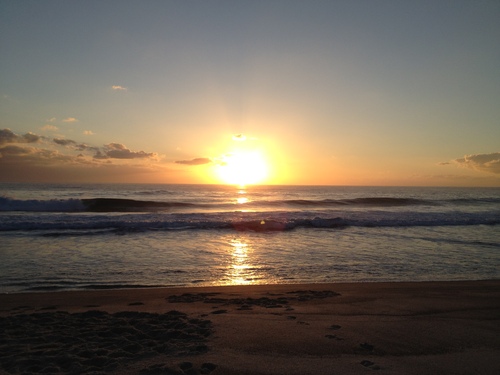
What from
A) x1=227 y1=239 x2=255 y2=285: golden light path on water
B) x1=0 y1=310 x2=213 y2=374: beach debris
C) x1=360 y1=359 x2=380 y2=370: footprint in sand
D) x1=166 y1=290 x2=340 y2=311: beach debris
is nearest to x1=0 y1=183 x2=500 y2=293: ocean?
x1=227 y1=239 x2=255 y2=285: golden light path on water


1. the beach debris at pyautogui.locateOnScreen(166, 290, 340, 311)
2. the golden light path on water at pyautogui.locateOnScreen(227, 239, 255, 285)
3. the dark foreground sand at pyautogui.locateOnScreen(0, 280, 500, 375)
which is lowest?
the golden light path on water at pyautogui.locateOnScreen(227, 239, 255, 285)

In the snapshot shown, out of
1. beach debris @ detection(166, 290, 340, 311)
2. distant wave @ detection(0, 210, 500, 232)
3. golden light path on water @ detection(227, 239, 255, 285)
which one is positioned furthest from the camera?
distant wave @ detection(0, 210, 500, 232)

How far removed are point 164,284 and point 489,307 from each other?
653 centimetres

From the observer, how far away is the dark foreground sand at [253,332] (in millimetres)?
3539

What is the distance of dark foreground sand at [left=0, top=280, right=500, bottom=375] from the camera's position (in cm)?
354

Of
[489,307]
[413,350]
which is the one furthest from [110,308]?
[489,307]

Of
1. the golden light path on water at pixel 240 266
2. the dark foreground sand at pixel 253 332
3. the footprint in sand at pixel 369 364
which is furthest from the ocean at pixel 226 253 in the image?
the footprint in sand at pixel 369 364

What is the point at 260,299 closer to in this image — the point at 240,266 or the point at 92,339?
the point at 92,339

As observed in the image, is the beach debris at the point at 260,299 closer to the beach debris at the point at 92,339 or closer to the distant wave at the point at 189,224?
the beach debris at the point at 92,339

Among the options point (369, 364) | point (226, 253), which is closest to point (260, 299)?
point (369, 364)

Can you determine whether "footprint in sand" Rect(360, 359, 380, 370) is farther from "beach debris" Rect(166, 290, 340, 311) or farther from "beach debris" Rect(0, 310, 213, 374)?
"beach debris" Rect(166, 290, 340, 311)

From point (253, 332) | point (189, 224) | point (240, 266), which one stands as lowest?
point (240, 266)

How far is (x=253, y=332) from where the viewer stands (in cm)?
447

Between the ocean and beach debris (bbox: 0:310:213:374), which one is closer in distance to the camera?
beach debris (bbox: 0:310:213:374)
